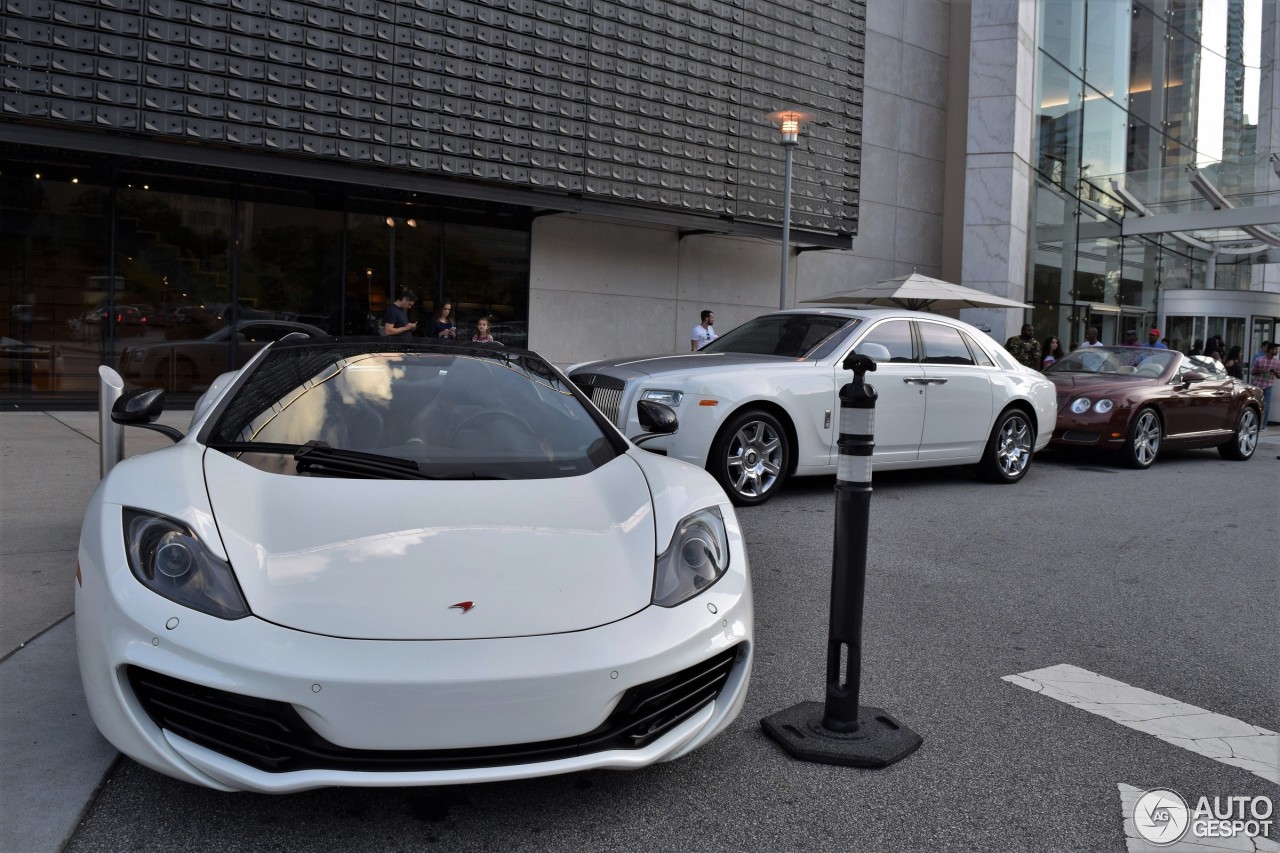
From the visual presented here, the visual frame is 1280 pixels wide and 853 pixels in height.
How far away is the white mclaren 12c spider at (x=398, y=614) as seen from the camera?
230cm

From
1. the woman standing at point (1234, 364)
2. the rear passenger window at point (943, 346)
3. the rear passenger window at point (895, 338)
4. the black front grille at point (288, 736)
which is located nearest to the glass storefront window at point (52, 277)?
the rear passenger window at point (895, 338)

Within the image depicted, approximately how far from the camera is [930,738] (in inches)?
129

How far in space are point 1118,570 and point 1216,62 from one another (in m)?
31.3

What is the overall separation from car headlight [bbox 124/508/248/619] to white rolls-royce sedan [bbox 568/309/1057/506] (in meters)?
4.79

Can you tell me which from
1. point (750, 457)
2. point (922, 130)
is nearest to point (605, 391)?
point (750, 457)

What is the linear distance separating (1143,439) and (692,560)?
9860 mm

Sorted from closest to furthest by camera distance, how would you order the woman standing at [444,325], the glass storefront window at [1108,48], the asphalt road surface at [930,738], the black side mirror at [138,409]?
the asphalt road surface at [930,738]
the black side mirror at [138,409]
the woman standing at [444,325]
the glass storefront window at [1108,48]

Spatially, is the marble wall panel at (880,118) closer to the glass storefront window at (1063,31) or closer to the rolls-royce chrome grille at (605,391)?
the glass storefront window at (1063,31)

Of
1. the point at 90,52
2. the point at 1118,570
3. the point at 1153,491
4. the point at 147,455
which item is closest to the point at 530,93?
→ the point at 90,52

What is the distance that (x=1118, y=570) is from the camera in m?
5.97

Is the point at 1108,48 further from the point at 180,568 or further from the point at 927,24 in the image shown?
the point at 180,568

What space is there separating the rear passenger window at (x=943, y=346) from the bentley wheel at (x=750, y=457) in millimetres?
1895

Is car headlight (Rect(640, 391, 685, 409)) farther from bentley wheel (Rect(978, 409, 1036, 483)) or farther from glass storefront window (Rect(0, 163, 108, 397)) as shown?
glass storefront window (Rect(0, 163, 108, 397))

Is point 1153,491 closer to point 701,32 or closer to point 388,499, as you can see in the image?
point 388,499
